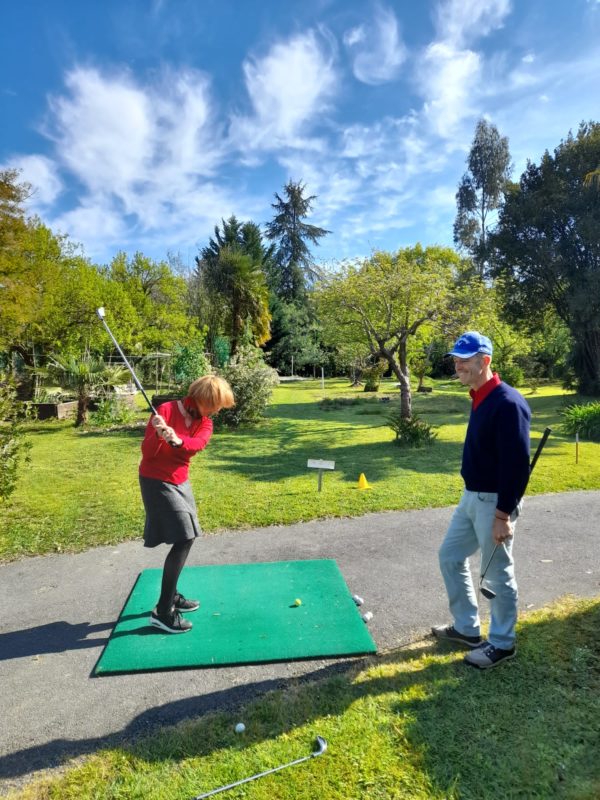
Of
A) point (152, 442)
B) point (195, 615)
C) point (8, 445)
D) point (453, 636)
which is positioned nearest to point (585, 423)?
point (453, 636)

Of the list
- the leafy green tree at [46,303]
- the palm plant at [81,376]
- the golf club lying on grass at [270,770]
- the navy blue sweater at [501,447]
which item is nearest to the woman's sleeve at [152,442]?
the golf club lying on grass at [270,770]

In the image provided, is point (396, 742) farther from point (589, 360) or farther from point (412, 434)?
point (589, 360)

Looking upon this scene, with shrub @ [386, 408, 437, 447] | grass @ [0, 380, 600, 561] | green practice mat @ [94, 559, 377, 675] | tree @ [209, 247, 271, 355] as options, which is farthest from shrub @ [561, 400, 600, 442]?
tree @ [209, 247, 271, 355]

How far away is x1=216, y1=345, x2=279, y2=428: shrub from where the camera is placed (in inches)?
540

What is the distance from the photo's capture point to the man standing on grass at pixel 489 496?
9.14 ft

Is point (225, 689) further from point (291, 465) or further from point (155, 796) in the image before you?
point (291, 465)

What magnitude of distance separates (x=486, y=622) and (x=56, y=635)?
3.18m

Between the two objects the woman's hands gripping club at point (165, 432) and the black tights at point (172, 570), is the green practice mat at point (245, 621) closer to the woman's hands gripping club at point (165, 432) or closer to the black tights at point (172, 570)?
the black tights at point (172, 570)

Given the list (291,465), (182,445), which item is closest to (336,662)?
(182,445)

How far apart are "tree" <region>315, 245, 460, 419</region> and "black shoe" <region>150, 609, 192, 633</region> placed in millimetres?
10055

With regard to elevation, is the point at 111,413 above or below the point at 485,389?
below

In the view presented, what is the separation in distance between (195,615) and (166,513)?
39.6 inches

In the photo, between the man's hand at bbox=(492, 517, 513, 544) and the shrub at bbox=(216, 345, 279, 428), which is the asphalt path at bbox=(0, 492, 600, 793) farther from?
the shrub at bbox=(216, 345, 279, 428)

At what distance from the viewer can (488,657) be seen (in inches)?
120
